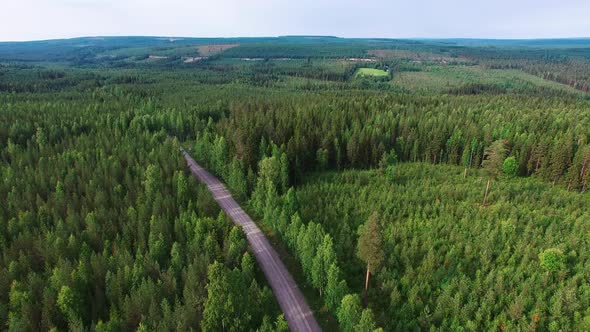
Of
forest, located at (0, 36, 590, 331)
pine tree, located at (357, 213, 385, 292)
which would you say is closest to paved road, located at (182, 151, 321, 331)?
forest, located at (0, 36, 590, 331)

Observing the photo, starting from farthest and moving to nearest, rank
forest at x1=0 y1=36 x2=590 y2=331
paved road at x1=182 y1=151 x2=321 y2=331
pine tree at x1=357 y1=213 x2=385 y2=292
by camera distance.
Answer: paved road at x1=182 y1=151 x2=321 y2=331, pine tree at x1=357 y1=213 x2=385 y2=292, forest at x1=0 y1=36 x2=590 y2=331

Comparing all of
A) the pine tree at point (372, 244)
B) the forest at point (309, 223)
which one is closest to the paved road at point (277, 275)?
the forest at point (309, 223)

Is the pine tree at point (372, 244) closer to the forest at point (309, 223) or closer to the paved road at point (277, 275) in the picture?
the forest at point (309, 223)

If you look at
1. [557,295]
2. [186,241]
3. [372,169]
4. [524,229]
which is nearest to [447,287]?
[557,295]

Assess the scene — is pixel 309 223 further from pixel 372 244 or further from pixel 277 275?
pixel 372 244

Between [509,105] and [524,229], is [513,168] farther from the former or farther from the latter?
[509,105]

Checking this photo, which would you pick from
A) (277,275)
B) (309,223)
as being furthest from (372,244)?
(277,275)

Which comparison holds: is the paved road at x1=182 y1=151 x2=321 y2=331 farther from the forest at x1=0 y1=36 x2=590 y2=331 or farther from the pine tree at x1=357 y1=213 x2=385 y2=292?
the pine tree at x1=357 y1=213 x2=385 y2=292

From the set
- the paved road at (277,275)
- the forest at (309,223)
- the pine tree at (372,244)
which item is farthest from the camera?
the paved road at (277,275)
